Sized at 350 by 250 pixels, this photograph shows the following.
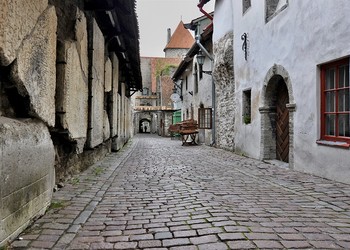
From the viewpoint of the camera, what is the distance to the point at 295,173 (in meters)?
6.69

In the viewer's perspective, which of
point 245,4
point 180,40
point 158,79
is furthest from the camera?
point 180,40

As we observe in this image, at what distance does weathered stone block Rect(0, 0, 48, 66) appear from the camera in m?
2.44

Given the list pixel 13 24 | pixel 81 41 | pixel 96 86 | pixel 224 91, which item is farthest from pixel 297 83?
pixel 224 91

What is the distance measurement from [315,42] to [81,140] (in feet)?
14.5

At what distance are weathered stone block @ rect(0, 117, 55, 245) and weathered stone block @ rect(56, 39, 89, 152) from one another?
882 mm

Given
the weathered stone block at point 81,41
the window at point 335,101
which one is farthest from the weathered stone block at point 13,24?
the window at point 335,101

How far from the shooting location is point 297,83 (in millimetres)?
7020

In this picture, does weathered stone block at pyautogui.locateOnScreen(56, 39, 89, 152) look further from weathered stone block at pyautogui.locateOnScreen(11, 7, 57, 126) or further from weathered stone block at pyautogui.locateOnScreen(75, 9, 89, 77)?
weathered stone block at pyautogui.locateOnScreen(11, 7, 57, 126)

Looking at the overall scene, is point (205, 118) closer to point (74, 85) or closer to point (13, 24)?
point (74, 85)

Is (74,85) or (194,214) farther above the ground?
(74,85)

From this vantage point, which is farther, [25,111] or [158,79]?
[158,79]

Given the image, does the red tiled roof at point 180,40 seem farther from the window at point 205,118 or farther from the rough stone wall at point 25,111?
the rough stone wall at point 25,111

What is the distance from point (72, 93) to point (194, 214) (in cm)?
232

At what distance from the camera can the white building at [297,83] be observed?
5777 millimetres
